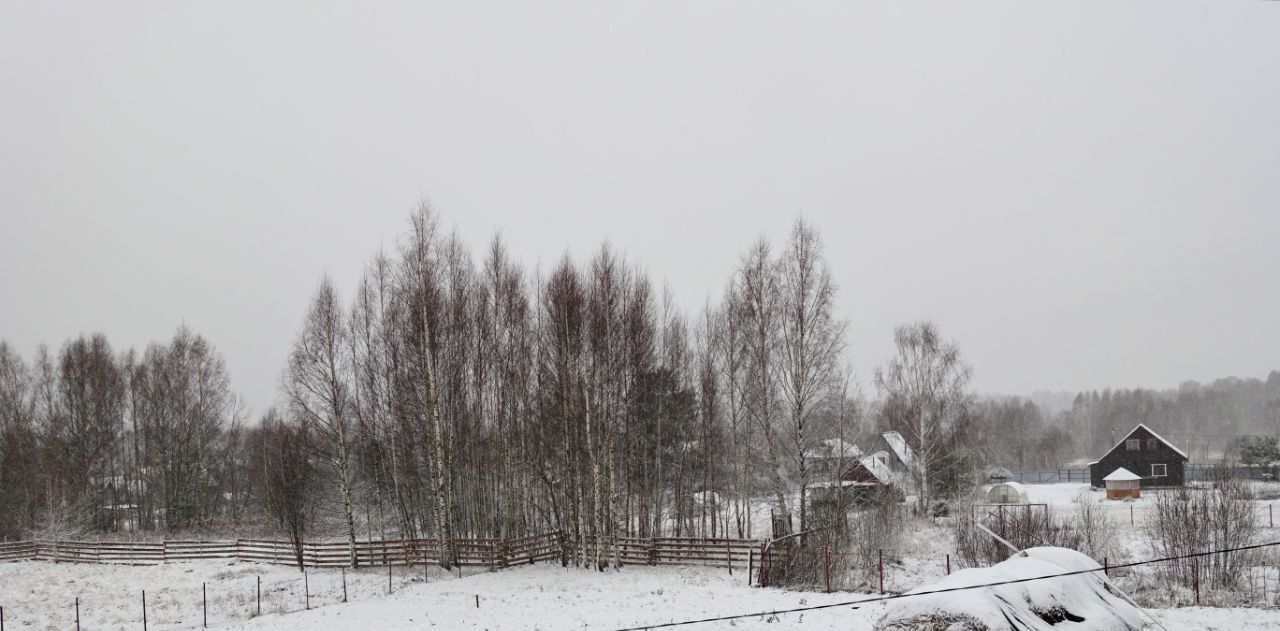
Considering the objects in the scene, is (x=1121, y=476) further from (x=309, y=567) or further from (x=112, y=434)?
(x=112, y=434)

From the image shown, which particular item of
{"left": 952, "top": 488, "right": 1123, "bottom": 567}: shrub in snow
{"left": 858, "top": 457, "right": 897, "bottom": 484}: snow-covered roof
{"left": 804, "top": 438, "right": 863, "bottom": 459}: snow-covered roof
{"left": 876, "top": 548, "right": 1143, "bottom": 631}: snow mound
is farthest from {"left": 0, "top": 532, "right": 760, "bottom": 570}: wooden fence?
{"left": 858, "top": 457, "right": 897, "bottom": 484}: snow-covered roof

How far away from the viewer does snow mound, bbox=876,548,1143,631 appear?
29.1 feet

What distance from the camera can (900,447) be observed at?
50656 mm

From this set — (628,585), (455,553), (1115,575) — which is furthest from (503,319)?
(1115,575)

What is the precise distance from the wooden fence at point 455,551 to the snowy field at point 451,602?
31.7 inches

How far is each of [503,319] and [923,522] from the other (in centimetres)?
2291

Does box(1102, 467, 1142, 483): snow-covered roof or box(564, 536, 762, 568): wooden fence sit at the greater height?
box(564, 536, 762, 568): wooden fence

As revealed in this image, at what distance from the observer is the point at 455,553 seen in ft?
84.2

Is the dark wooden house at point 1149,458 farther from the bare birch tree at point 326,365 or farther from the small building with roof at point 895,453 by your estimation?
the bare birch tree at point 326,365

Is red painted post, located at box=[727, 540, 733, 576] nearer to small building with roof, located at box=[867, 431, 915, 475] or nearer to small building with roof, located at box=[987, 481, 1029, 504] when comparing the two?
small building with roof, located at box=[867, 431, 915, 475]

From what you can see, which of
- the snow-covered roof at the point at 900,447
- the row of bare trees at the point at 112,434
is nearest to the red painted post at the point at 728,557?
the snow-covered roof at the point at 900,447

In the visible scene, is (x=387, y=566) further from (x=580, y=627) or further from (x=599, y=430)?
(x=580, y=627)

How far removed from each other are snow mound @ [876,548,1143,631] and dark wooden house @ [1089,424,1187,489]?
2045 inches

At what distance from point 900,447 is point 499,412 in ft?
103
